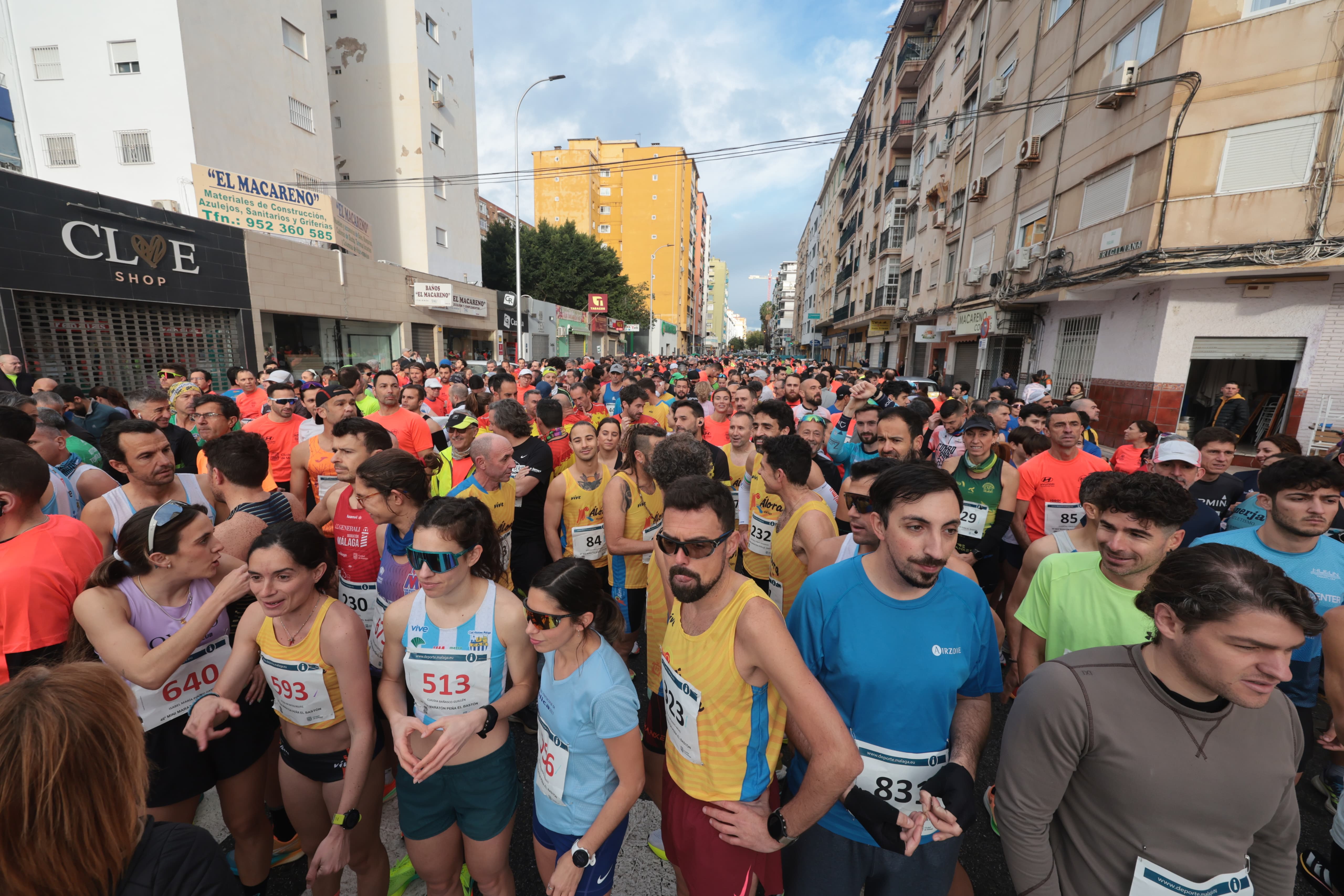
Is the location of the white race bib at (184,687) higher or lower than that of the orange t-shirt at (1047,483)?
lower

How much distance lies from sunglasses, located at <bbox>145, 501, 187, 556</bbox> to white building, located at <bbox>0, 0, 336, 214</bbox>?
67.1 ft

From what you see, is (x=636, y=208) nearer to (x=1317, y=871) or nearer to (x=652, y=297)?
(x=652, y=297)

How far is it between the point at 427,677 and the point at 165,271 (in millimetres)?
16886

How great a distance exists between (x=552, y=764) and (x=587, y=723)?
10.1 inches

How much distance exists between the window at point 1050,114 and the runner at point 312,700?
760 inches

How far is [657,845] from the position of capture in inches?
114

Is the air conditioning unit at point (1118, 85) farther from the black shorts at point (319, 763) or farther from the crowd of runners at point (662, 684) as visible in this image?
the black shorts at point (319, 763)

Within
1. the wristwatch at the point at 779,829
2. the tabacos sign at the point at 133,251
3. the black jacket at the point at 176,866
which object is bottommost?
the wristwatch at the point at 779,829

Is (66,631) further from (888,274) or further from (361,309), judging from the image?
(888,274)

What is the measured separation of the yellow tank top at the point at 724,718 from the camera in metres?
1.85

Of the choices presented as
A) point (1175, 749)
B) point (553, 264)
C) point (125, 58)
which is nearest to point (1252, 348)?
point (1175, 749)

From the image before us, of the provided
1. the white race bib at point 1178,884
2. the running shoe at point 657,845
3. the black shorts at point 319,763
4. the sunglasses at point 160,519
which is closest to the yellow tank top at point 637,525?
the running shoe at point 657,845

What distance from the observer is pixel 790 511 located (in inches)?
126

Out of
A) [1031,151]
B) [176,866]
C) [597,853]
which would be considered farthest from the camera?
[1031,151]
